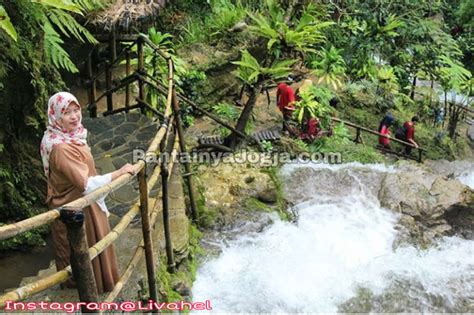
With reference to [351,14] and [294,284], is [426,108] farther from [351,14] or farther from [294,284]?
[294,284]

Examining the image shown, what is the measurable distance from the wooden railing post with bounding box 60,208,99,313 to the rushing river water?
2997 mm

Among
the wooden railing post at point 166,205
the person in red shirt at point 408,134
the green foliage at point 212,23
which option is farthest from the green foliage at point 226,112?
the wooden railing post at point 166,205

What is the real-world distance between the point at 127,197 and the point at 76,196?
203cm

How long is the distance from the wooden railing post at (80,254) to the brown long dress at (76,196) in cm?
76

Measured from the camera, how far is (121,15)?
7.41 m

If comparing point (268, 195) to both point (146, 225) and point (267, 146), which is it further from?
point (146, 225)

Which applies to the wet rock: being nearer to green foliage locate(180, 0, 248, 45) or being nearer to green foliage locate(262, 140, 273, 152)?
green foliage locate(262, 140, 273, 152)

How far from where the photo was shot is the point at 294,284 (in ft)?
18.9

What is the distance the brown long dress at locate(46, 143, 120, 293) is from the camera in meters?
3.05

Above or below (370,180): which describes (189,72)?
above

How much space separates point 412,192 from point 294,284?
3414 mm

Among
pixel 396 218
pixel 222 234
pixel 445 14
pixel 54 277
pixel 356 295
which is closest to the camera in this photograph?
pixel 54 277

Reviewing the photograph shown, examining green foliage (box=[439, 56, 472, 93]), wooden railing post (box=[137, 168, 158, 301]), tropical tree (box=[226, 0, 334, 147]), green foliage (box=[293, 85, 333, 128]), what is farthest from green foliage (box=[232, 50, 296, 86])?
green foliage (box=[439, 56, 472, 93])

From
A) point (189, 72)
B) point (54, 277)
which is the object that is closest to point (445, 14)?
point (189, 72)
